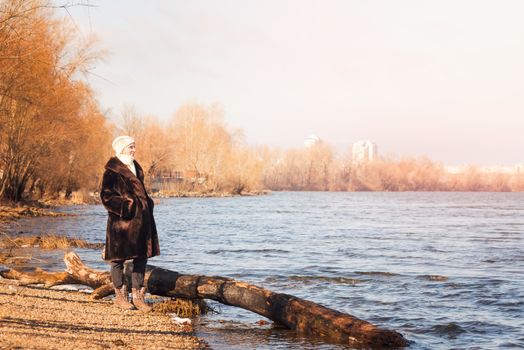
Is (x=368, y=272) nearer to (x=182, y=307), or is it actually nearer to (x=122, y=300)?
(x=182, y=307)

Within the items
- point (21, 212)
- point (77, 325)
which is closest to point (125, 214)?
point (77, 325)

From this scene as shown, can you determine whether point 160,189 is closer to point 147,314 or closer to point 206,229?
point 206,229

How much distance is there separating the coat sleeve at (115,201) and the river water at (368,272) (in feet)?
5.36

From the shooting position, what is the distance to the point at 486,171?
11838cm

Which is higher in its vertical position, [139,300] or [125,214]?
[125,214]

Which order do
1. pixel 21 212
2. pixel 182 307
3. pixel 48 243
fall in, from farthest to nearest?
1. pixel 21 212
2. pixel 48 243
3. pixel 182 307

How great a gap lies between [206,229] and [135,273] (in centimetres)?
1996

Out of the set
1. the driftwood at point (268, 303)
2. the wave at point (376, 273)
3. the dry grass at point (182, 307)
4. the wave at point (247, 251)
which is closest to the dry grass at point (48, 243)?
the wave at point (247, 251)

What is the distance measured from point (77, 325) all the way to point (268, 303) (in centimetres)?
237

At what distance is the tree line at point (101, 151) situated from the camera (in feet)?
69.3

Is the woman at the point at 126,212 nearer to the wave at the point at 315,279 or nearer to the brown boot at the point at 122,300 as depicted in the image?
the brown boot at the point at 122,300

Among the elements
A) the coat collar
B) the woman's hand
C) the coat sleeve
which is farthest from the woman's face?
the woman's hand

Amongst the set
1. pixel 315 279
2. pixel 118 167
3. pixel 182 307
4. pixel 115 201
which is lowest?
pixel 315 279

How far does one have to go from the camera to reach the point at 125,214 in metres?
7.41
